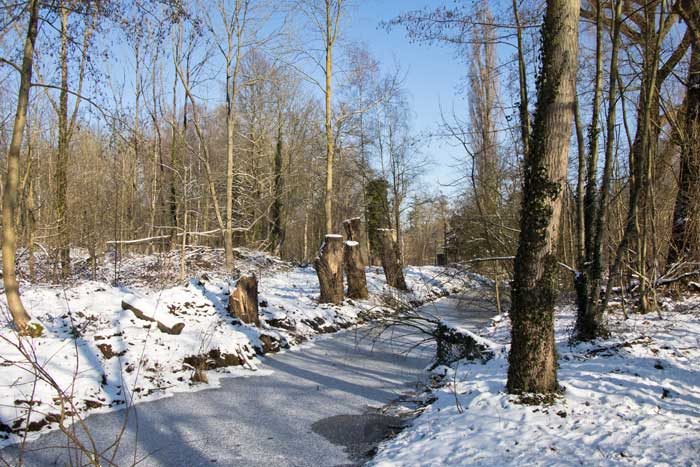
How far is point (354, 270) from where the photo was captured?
13.2 meters

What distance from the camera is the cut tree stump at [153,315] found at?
24.2 ft

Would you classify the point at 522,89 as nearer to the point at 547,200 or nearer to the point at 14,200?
the point at 547,200

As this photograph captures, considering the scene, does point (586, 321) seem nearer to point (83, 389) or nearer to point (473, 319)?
point (83, 389)

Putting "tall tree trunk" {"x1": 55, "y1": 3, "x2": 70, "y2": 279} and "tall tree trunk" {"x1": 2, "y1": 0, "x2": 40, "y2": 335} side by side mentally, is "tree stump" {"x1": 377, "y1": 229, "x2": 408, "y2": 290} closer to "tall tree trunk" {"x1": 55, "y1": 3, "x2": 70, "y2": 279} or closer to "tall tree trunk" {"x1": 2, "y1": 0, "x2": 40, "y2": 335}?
"tall tree trunk" {"x1": 55, "y1": 3, "x2": 70, "y2": 279}

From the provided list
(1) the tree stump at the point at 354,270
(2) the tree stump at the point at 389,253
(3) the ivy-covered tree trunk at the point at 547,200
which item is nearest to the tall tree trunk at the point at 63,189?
(1) the tree stump at the point at 354,270

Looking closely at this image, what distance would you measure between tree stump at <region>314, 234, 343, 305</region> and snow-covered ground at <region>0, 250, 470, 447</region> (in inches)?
18.3

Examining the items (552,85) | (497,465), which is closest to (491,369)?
(497,465)

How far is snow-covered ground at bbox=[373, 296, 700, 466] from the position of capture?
3264 mm

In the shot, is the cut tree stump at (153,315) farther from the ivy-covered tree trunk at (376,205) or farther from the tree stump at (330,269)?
the ivy-covered tree trunk at (376,205)

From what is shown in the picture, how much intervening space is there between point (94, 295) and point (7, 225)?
220 cm

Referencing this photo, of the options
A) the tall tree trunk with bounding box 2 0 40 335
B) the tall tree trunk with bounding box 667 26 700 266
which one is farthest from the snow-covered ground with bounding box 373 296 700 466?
the tall tree trunk with bounding box 2 0 40 335

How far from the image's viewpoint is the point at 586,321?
5.80 meters

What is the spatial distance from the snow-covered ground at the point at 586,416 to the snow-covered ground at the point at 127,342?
1757 millimetres

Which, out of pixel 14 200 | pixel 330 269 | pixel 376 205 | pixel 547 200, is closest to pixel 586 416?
pixel 547 200
